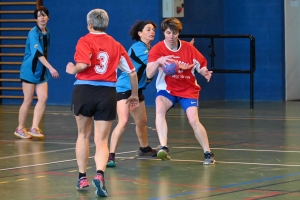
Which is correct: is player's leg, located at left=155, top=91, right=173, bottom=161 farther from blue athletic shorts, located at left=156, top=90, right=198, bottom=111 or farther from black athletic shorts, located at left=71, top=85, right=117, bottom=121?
black athletic shorts, located at left=71, top=85, right=117, bottom=121

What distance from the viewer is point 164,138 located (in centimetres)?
926

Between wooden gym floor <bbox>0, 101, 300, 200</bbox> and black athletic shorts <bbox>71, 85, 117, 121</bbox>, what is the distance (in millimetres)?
730

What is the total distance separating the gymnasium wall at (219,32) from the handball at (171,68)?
8.35 metres

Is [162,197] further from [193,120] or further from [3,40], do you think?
[3,40]

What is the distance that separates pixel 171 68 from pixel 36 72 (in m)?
3.54

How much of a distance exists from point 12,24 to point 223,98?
5.34 meters

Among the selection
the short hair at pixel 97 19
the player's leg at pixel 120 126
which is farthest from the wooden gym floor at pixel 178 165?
the short hair at pixel 97 19

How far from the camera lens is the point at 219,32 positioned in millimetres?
18703

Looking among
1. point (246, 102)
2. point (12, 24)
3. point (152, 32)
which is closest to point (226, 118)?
point (246, 102)

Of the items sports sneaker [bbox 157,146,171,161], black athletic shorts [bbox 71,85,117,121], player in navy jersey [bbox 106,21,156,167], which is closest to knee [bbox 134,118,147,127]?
player in navy jersey [bbox 106,21,156,167]

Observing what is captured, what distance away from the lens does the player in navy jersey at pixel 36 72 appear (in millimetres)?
11758

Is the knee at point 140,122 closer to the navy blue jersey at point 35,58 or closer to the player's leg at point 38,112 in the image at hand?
the player's leg at point 38,112

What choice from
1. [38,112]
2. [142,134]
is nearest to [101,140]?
[142,134]

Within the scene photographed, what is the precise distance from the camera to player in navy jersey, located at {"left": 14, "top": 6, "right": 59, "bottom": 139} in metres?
11.8
